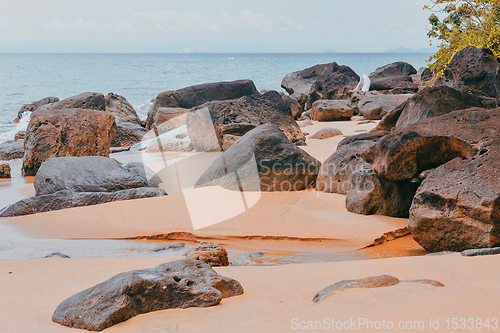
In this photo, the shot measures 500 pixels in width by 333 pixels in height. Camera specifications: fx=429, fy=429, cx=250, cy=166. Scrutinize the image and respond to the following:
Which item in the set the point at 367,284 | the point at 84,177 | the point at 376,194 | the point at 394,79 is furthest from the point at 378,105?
the point at 367,284

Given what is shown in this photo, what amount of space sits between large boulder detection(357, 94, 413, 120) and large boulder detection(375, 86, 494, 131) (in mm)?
9356

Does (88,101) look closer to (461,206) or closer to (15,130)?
(15,130)

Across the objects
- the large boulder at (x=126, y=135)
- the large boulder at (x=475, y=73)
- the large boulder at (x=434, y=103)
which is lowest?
the large boulder at (x=126, y=135)

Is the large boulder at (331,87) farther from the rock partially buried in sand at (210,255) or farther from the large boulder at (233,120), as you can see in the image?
the rock partially buried in sand at (210,255)

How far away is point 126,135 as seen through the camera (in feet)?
46.3

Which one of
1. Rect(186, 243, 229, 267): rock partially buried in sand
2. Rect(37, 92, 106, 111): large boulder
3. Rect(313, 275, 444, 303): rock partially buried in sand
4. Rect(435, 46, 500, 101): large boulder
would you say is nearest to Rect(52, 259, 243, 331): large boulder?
Rect(313, 275, 444, 303): rock partially buried in sand

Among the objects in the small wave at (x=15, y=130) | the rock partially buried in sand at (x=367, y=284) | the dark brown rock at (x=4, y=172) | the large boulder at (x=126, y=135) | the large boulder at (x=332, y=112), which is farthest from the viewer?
the large boulder at (x=332, y=112)

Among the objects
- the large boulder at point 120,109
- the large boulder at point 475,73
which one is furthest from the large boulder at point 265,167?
the large boulder at point 120,109

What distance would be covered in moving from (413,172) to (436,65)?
5.98 meters

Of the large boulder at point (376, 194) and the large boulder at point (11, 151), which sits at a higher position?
the large boulder at point (376, 194)

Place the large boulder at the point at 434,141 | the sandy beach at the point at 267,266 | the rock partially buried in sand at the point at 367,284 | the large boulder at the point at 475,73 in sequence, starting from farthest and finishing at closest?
1. the large boulder at the point at 475,73
2. the large boulder at the point at 434,141
3. the rock partially buried in sand at the point at 367,284
4. the sandy beach at the point at 267,266

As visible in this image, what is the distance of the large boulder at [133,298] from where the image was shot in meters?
1.95

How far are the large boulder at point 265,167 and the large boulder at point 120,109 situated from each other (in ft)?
33.4

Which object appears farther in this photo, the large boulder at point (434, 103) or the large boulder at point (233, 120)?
the large boulder at point (233, 120)
